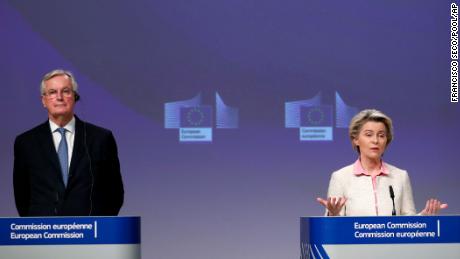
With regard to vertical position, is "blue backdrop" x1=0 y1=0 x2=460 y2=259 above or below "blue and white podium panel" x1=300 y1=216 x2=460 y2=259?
above

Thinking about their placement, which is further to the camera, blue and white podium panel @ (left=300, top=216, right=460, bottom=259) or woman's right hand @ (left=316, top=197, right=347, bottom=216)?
woman's right hand @ (left=316, top=197, right=347, bottom=216)

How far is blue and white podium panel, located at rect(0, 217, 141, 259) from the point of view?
404 centimetres

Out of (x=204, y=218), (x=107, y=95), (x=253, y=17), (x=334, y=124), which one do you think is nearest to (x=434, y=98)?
(x=334, y=124)

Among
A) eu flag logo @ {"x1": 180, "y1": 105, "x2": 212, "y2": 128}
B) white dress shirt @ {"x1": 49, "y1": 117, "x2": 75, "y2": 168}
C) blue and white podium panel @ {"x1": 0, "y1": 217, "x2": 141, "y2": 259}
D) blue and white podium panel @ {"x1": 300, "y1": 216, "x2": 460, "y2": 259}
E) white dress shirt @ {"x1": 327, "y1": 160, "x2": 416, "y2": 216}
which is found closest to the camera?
blue and white podium panel @ {"x1": 300, "y1": 216, "x2": 460, "y2": 259}

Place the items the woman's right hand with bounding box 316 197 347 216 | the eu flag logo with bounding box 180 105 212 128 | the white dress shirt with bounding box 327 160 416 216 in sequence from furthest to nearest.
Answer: the eu flag logo with bounding box 180 105 212 128, the white dress shirt with bounding box 327 160 416 216, the woman's right hand with bounding box 316 197 347 216

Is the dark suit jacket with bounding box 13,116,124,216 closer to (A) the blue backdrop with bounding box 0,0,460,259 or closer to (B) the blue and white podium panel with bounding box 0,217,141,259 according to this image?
(B) the blue and white podium panel with bounding box 0,217,141,259

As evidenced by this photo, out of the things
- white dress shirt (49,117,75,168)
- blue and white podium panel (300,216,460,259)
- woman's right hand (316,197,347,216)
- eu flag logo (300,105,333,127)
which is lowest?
blue and white podium panel (300,216,460,259)

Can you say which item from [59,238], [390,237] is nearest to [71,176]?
[59,238]

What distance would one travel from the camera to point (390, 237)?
3949 millimetres

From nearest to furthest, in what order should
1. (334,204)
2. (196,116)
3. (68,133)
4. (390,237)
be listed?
(390,237) → (334,204) → (68,133) → (196,116)

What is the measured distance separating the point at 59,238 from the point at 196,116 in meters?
3.14

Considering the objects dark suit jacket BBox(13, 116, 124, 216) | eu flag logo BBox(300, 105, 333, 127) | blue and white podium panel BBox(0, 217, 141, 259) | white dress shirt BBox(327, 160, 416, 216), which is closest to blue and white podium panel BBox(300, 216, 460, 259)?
white dress shirt BBox(327, 160, 416, 216)

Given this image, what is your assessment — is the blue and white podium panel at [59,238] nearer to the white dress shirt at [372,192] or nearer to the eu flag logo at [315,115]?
the white dress shirt at [372,192]

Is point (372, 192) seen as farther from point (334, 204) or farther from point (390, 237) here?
point (390, 237)
